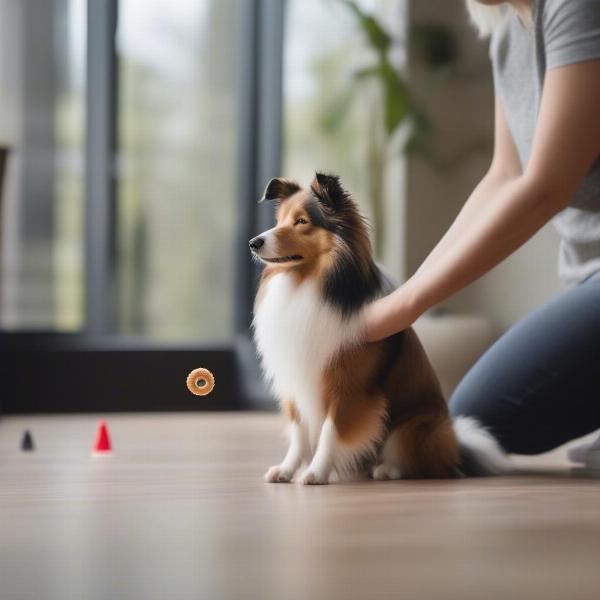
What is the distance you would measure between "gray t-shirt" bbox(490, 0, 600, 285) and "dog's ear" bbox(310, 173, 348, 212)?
1.43 feet

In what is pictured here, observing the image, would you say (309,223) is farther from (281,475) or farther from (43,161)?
(43,161)

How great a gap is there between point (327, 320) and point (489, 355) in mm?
589

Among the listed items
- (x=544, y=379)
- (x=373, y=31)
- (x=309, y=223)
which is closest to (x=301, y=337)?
(x=309, y=223)

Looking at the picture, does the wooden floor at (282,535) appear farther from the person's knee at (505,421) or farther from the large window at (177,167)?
the large window at (177,167)

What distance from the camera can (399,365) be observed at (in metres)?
1.74

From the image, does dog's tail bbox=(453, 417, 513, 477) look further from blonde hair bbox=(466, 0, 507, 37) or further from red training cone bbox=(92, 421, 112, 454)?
red training cone bbox=(92, 421, 112, 454)

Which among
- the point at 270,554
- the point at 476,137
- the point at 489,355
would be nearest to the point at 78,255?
the point at 476,137

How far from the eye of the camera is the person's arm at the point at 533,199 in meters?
1.64

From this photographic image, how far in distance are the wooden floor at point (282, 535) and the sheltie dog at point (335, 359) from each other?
0.21 ft

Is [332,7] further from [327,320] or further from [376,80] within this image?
[327,320]

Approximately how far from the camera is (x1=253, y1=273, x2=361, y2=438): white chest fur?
5.46 feet

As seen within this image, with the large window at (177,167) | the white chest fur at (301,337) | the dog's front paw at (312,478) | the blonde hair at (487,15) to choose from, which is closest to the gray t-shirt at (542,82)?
the blonde hair at (487,15)

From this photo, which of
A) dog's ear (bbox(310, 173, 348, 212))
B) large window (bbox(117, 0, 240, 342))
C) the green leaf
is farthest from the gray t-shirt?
large window (bbox(117, 0, 240, 342))

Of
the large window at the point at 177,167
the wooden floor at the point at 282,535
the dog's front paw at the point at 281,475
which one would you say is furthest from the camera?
the large window at the point at 177,167
